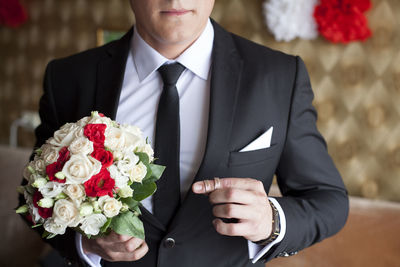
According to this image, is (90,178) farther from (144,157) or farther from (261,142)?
(261,142)

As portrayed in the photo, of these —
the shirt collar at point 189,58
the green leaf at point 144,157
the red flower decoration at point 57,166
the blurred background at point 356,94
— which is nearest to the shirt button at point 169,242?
the green leaf at point 144,157

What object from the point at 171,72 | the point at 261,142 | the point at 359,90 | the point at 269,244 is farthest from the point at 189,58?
the point at 359,90

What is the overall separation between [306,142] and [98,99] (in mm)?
795

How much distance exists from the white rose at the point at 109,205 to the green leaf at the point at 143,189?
4.4 inches

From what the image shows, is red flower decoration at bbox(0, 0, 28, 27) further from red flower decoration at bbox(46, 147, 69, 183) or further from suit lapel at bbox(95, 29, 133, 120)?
red flower decoration at bbox(46, 147, 69, 183)

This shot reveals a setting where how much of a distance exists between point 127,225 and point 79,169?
21 centimetres

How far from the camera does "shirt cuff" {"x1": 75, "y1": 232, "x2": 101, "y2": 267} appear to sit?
4.73 feet

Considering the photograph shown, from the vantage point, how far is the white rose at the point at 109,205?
1055 mm

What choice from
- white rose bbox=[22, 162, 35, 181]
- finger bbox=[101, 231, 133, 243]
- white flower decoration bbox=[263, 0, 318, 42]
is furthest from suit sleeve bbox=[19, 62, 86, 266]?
white flower decoration bbox=[263, 0, 318, 42]

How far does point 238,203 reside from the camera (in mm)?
1182

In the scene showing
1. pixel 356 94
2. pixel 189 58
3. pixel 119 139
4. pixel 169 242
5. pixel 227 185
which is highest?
pixel 189 58

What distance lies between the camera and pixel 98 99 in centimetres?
153

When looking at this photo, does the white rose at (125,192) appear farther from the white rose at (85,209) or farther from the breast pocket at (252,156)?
the breast pocket at (252,156)

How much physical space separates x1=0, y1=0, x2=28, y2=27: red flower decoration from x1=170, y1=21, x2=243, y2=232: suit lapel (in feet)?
14.1
